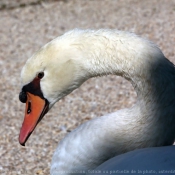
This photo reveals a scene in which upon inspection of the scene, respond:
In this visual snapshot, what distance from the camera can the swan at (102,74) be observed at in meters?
2.39

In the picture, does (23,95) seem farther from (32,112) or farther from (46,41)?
(46,41)

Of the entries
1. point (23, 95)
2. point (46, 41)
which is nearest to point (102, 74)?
point (23, 95)

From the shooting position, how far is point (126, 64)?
7.98ft

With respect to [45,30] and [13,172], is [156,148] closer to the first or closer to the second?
[13,172]

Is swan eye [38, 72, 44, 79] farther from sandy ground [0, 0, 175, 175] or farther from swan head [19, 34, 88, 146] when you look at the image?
sandy ground [0, 0, 175, 175]

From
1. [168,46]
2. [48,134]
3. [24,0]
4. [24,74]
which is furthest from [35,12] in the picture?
[24,74]

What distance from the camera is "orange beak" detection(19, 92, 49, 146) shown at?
265 centimetres

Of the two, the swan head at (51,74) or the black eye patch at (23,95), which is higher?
the swan head at (51,74)

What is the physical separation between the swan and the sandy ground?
1.07m

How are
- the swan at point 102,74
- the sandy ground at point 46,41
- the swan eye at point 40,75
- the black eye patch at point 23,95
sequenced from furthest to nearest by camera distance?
the sandy ground at point 46,41 < the black eye patch at point 23,95 < the swan eye at point 40,75 < the swan at point 102,74

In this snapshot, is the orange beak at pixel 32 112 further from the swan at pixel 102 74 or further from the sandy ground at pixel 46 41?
the sandy ground at pixel 46 41

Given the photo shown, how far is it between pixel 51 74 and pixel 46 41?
348 centimetres

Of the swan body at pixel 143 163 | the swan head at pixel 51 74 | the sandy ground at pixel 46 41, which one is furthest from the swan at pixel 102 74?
the sandy ground at pixel 46 41

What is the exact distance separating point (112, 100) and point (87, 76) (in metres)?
2.07
